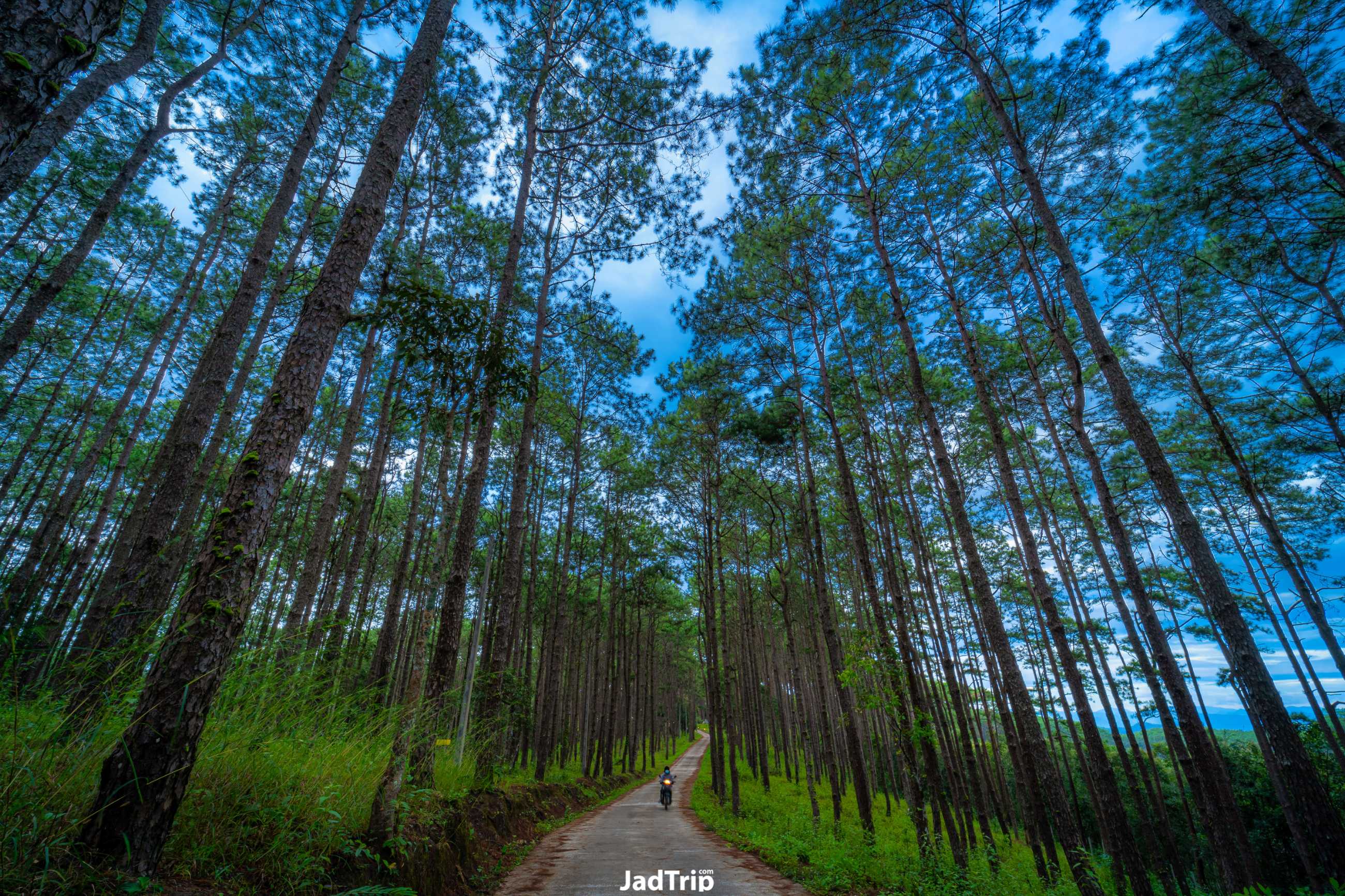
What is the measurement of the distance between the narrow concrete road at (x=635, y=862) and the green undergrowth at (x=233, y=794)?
2441mm

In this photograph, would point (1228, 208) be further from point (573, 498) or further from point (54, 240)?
point (54, 240)

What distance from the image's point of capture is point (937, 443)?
7125mm

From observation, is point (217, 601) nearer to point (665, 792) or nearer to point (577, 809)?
point (577, 809)

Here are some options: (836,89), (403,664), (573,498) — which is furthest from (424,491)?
(836,89)

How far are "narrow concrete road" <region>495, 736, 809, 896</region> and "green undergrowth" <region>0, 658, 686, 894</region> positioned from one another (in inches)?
96.1

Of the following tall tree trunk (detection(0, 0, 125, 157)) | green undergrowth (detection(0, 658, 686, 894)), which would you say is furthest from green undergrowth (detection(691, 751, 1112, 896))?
tall tree trunk (detection(0, 0, 125, 157))

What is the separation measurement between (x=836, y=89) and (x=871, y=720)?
1172 inches

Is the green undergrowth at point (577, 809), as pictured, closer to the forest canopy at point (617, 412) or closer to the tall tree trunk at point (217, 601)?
the forest canopy at point (617, 412)

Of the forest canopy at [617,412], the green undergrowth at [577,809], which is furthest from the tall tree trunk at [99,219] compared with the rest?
the green undergrowth at [577,809]

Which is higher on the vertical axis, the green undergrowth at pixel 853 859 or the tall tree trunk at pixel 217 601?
the tall tree trunk at pixel 217 601

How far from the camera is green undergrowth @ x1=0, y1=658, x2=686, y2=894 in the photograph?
1951mm

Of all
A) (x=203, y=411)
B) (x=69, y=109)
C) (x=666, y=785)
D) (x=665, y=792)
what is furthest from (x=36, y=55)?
(x=666, y=785)

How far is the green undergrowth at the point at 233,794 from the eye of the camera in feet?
6.40

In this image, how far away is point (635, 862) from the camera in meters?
6.93
